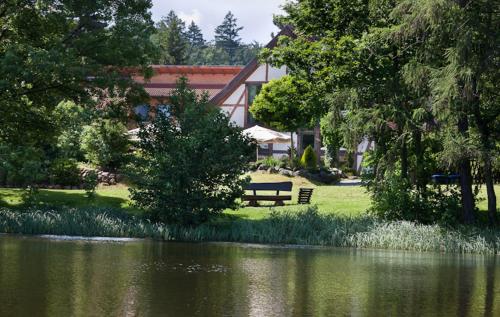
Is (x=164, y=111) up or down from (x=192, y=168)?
up

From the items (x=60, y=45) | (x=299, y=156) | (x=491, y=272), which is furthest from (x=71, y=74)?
(x=299, y=156)

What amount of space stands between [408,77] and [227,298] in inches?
458

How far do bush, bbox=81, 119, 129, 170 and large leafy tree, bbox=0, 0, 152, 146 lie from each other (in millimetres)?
7316

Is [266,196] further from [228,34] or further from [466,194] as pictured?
Answer: [228,34]

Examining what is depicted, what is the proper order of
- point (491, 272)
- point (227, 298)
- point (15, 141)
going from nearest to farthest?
point (227, 298) → point (491, 272) → point (15, 141)

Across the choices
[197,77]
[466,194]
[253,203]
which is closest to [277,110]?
[253,203]

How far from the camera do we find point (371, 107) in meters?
23.0

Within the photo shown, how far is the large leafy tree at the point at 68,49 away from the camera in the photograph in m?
22.5

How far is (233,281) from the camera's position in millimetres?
13539

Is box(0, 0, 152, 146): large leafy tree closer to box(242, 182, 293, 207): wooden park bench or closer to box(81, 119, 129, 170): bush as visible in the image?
box(242, 182, 293, 207): wooden park bench

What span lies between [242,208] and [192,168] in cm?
356

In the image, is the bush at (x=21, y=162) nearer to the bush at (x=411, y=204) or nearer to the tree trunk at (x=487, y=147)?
the bush at (x=411, y=204)

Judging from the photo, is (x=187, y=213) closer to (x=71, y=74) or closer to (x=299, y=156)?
(x=71, y=74)

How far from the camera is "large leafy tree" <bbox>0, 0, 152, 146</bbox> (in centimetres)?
2248
